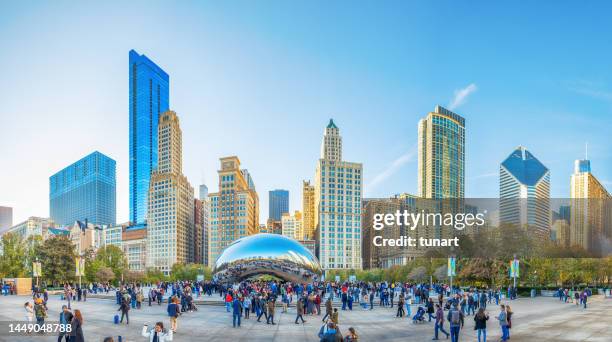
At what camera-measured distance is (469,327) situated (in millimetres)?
23422

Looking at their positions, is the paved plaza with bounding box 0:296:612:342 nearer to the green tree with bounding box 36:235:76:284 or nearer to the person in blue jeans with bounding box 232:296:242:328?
the person in blue jeans with bounding box 232:296:242:328

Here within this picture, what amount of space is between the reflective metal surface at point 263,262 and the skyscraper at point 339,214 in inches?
3573

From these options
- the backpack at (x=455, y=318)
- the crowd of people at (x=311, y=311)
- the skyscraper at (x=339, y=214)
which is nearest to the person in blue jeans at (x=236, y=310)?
the crowd of people at (x=311, y=311)

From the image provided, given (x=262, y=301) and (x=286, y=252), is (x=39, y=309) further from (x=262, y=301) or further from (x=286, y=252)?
(x=286, y=252)

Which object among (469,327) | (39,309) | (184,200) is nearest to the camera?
(39,309)

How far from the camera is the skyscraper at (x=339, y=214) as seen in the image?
494 ft

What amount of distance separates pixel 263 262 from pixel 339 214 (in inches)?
3864

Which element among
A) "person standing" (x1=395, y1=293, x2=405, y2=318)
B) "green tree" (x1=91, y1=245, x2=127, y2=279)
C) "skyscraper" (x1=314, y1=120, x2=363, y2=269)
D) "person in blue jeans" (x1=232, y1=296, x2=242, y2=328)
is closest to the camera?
"person in blue jeans" (x1=232, y1=296, x2=242, y2=328)

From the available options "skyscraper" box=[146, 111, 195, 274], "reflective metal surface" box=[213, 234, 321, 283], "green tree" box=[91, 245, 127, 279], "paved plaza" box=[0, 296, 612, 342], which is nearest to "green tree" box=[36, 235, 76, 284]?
"green tree" box=[91, 245, 127, 279]

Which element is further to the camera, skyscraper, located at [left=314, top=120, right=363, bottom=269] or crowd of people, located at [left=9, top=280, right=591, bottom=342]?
skyscraper, located at [left=314, top=120, right=363, bottom=269]

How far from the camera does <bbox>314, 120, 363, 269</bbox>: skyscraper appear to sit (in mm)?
150500

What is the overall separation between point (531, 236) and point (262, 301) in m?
54.4

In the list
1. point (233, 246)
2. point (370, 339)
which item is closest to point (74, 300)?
point (233, 246)

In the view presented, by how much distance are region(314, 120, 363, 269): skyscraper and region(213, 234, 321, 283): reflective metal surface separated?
90749 millimetres
